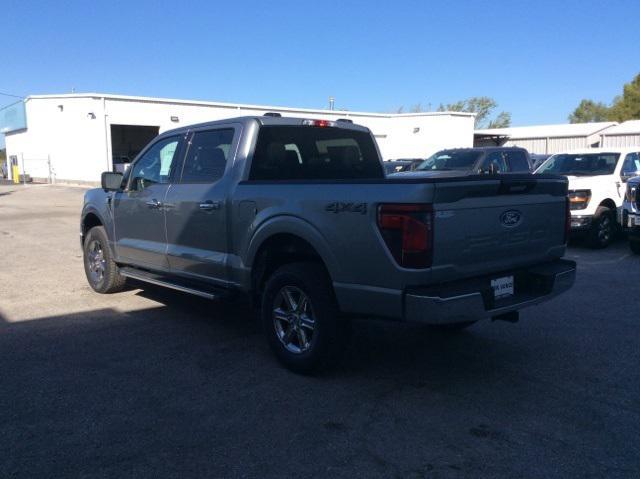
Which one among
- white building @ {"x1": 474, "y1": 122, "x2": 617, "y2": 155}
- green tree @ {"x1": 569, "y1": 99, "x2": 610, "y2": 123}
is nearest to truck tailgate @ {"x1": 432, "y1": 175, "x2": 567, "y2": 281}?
white building @ {"x1": 474, "y1": 122, "x2": 617, "y2": 155}

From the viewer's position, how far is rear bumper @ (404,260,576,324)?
3.72 metres

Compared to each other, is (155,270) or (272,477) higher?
(155,270)

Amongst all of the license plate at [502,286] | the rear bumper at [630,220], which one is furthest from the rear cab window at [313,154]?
the rear bumper at [630,220]

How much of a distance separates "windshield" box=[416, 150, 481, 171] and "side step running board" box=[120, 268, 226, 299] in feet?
28.4

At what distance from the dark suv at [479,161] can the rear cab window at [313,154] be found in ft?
23.5

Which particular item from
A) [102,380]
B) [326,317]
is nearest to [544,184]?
[326,317]

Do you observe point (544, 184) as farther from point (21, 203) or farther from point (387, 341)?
point (21, 203)

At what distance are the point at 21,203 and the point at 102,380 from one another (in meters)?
20.8

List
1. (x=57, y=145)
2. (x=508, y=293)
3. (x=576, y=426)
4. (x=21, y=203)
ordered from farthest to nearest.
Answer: (x=57, y=145)
(x=21, y=203)
(x=508, y=293)
(x=576, y=426)

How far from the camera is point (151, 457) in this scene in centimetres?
335

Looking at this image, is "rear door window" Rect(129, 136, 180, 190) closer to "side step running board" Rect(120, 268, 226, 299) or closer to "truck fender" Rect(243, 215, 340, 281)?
"side step running board" Rect(120, 268, 226, 299)

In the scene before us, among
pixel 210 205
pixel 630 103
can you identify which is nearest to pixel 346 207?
pixel 210 205

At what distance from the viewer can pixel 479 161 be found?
1316 cm

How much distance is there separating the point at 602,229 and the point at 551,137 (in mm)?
38184
